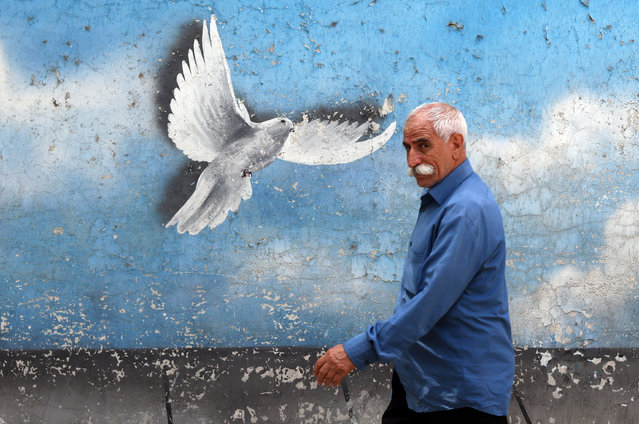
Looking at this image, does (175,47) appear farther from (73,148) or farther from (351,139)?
(351,139)

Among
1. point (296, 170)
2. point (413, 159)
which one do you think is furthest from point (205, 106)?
point (413, 159)

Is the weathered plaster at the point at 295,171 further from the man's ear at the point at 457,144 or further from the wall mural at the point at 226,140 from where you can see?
the man's ear at the point at 457,144

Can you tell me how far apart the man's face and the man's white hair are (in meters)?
0.02

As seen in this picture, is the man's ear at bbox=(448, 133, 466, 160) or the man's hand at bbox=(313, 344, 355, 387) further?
the man's ear at bbox=(448, 133, 466, 160)

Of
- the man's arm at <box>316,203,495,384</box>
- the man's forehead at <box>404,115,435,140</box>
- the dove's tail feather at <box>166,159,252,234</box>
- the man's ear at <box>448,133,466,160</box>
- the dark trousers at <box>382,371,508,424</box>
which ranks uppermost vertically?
the man's forehead at <box>404,115,435,140</box>

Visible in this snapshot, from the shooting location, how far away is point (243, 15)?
3.35 metres

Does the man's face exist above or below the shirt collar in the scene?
above

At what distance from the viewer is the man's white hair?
210 cm

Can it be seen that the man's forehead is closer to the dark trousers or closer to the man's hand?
the man's hand

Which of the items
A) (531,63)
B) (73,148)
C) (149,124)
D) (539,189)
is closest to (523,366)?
(539,189)

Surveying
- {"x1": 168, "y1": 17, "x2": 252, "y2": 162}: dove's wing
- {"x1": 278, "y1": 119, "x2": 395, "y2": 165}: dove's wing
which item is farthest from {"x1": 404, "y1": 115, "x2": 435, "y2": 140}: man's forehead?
{"x1": 168, "y1": 17, "x2": 252, "y2": 162}: dove's wing

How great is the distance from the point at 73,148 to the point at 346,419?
2086 mm

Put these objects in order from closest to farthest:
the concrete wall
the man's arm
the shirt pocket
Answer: the man's arm < the shirt pocket < the concrete wall

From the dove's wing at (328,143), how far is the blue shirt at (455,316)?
1353mm
